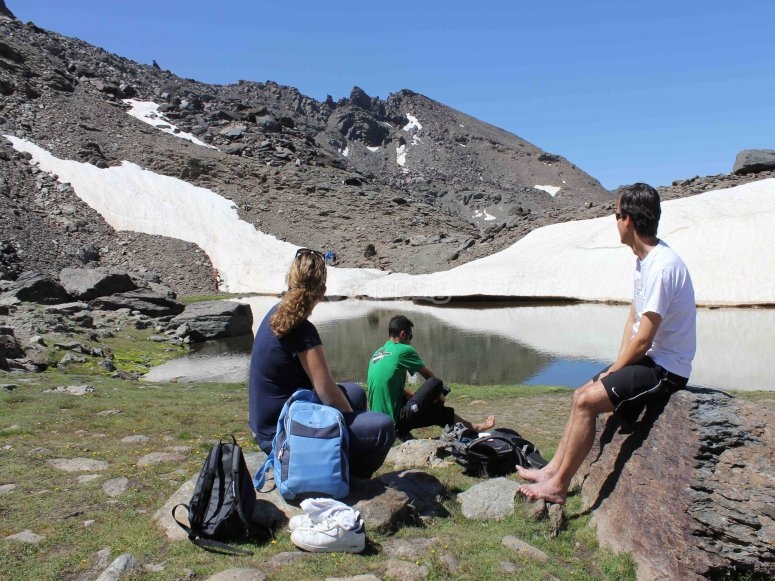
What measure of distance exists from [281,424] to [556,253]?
40.1 meters

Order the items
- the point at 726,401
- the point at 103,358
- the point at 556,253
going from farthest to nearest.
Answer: the point at 556,253
the point at 103,358
the point at 726,401

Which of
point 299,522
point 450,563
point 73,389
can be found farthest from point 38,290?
point 450,563

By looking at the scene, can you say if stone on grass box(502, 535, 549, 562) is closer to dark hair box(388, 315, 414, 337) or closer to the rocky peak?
dark hair box(388, 315, 414, 337)

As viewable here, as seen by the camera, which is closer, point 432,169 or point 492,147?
point 432,169

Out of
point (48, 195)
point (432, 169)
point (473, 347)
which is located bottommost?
point (473, 347)

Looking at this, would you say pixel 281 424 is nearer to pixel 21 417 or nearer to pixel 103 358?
pixel 21 417

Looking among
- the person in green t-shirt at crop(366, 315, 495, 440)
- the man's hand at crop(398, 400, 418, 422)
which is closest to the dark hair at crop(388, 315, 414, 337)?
the person in green t-shirt at crop(366, 315, 495, 440)

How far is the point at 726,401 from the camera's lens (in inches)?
229

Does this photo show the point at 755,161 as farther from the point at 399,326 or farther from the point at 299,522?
the point at 299,522

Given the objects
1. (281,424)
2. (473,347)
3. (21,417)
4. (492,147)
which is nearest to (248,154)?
(473,347)

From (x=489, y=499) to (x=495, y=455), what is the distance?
1.30 metres

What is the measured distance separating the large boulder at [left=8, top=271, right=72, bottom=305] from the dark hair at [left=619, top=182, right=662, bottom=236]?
3128cm

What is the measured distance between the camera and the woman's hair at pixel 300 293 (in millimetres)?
6414

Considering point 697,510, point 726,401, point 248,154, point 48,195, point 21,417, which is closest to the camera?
point 697,510
